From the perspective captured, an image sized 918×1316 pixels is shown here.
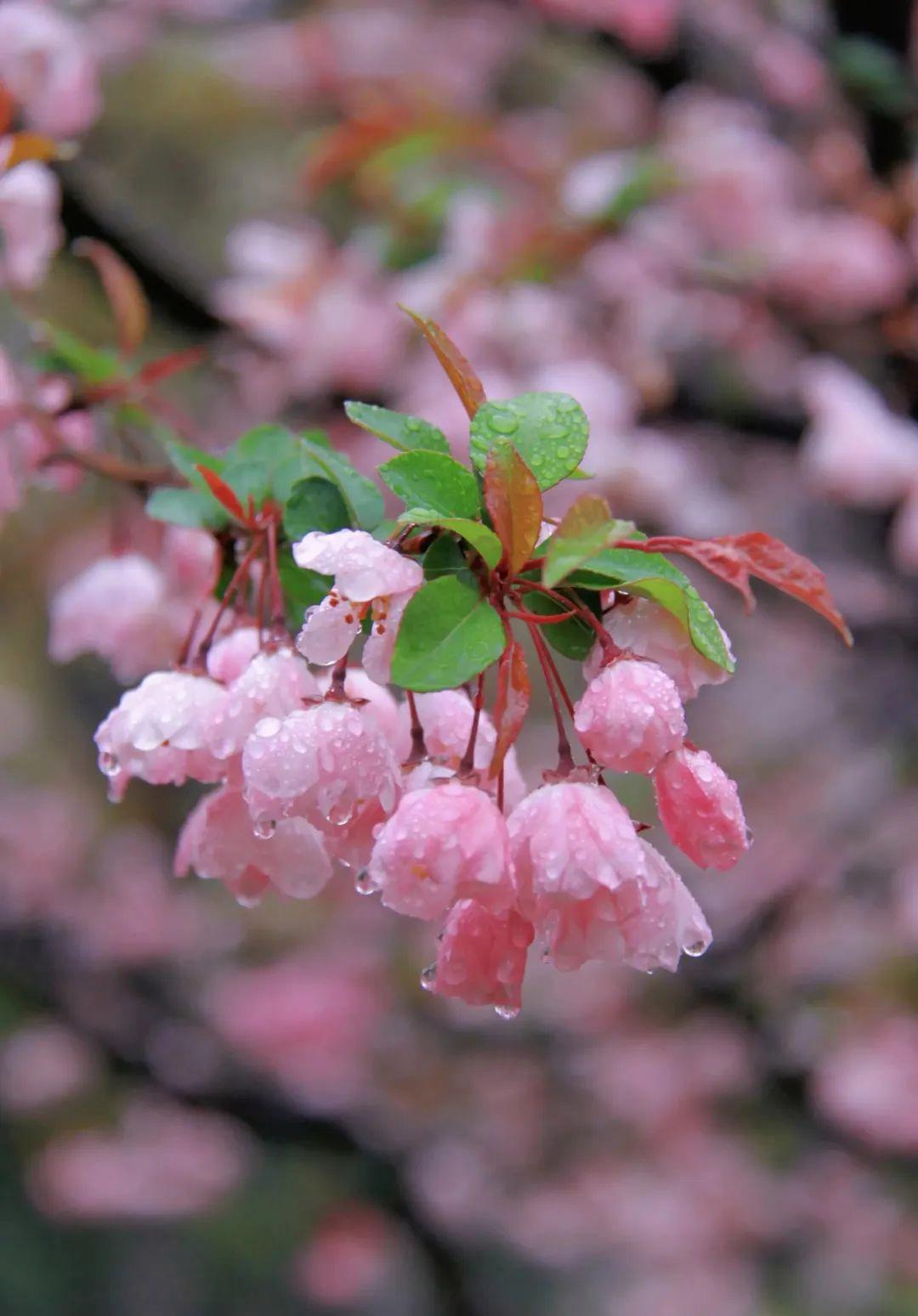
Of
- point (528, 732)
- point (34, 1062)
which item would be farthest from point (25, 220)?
point (34, 1062)

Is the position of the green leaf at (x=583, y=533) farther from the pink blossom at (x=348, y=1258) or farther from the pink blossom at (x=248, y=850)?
the pink blossom at (x=348, y=1258)

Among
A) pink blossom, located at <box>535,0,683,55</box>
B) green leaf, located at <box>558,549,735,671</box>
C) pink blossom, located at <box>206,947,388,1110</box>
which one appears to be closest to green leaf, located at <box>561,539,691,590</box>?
green leaf, located at <box>558,549,735,671</box>

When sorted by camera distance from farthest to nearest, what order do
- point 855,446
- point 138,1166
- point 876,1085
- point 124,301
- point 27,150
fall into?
point 138,1166 → point 876,1085 → point 855,446 → point 124,301 → point 27,150

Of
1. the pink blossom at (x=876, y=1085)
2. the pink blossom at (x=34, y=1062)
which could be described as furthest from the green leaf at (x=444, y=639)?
the pink blossom at (x=34, y=1062)

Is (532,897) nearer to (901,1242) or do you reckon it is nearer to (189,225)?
(901,1242)

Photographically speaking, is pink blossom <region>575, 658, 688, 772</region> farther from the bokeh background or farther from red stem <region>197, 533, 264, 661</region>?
the bokeh background

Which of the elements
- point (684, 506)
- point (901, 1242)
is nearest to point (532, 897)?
point (684, 506)

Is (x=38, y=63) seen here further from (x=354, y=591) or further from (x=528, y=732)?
(x=528, y=732)
